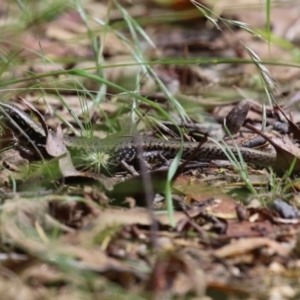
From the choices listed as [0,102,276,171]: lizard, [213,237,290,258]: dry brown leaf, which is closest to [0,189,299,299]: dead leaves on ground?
[213,237,290,258]: dry brown leaf

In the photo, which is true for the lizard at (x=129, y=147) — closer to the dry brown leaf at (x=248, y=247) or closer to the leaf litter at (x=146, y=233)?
the leaf litter at (x=146, y=233)

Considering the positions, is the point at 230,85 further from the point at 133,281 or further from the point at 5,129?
the point at 133,281

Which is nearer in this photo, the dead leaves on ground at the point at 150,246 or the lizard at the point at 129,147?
the dead leaves on ground at the point at 150,246

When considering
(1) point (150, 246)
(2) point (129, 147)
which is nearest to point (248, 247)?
(1) point (150, 246)

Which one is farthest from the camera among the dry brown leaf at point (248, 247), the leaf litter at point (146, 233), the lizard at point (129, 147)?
the lizard at point (129, 147)

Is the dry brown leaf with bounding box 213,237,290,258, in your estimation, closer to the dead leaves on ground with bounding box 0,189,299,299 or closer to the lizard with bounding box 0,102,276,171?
the dead leaves on ground with bounding box 0,189,299,299

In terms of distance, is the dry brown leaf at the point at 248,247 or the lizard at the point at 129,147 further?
the lizard at the point at 129,147

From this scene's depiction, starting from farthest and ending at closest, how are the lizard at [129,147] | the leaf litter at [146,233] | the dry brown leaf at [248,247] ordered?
the lizard at [129,147]
the dry brown leaf at [248,247]
the leaf litter at [146,233]

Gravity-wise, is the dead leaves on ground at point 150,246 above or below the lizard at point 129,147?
above

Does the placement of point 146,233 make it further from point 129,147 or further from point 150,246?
point 129,147

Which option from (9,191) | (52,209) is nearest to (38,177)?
(9,191)

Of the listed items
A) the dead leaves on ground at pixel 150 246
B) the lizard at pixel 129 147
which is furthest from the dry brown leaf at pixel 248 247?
the lizard at pixel 129 147
